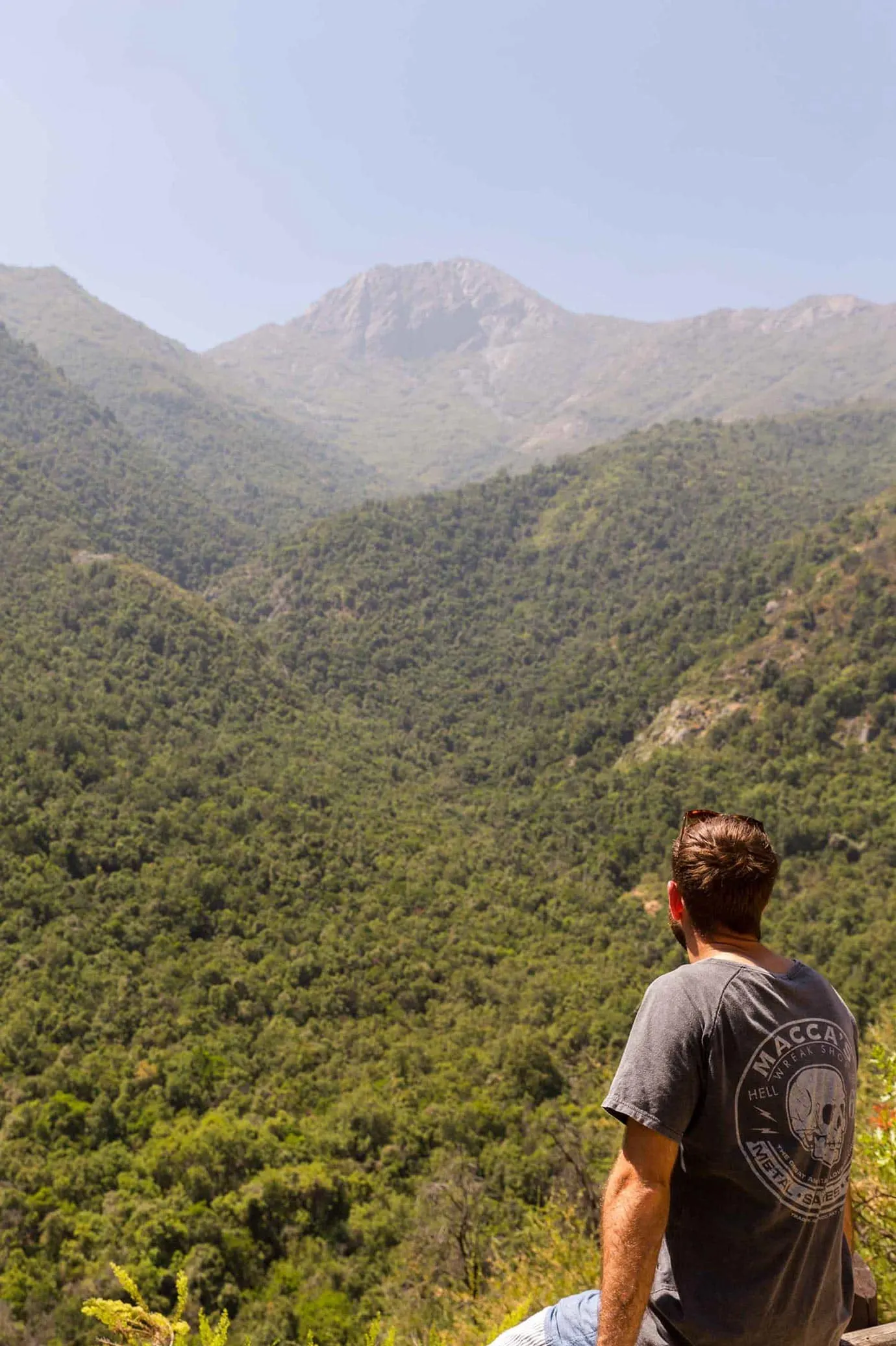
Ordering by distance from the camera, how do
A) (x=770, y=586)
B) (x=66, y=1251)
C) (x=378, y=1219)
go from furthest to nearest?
1. (x=770, y=586)
2. (x=378, y=1219)
3. (x=66, y=1251)

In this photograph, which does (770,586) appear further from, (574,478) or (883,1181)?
(883,1181)

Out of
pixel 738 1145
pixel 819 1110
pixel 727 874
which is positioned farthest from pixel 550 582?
pixel 738 1145

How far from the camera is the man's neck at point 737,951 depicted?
278cm

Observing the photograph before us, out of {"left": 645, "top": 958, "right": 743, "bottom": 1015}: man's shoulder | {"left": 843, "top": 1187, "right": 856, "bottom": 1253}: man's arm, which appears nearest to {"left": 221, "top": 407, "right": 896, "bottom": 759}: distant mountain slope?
{"left": 843, "top": 1187, "right": 856, "bottom": 1253}: man's arm

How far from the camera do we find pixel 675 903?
3.04 meters

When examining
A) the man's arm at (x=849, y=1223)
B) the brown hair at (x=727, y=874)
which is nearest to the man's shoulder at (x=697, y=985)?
the brown hair at (x=727, y=874)

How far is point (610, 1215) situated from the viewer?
8.41ft

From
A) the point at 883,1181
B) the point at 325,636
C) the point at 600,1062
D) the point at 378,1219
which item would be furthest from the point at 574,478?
the point at 883,1181

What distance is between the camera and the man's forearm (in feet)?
8.18

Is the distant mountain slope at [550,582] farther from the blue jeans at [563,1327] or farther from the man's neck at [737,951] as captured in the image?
the man's neck at [737,951]

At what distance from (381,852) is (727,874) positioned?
57580mm

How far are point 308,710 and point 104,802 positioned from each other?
107 ft

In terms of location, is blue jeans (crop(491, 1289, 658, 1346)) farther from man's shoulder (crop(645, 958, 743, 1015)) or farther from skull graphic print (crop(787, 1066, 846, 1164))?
man's shoulder (crop(645, 958, 743, 1015))

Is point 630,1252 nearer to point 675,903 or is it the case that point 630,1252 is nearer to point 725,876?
point 675,903
